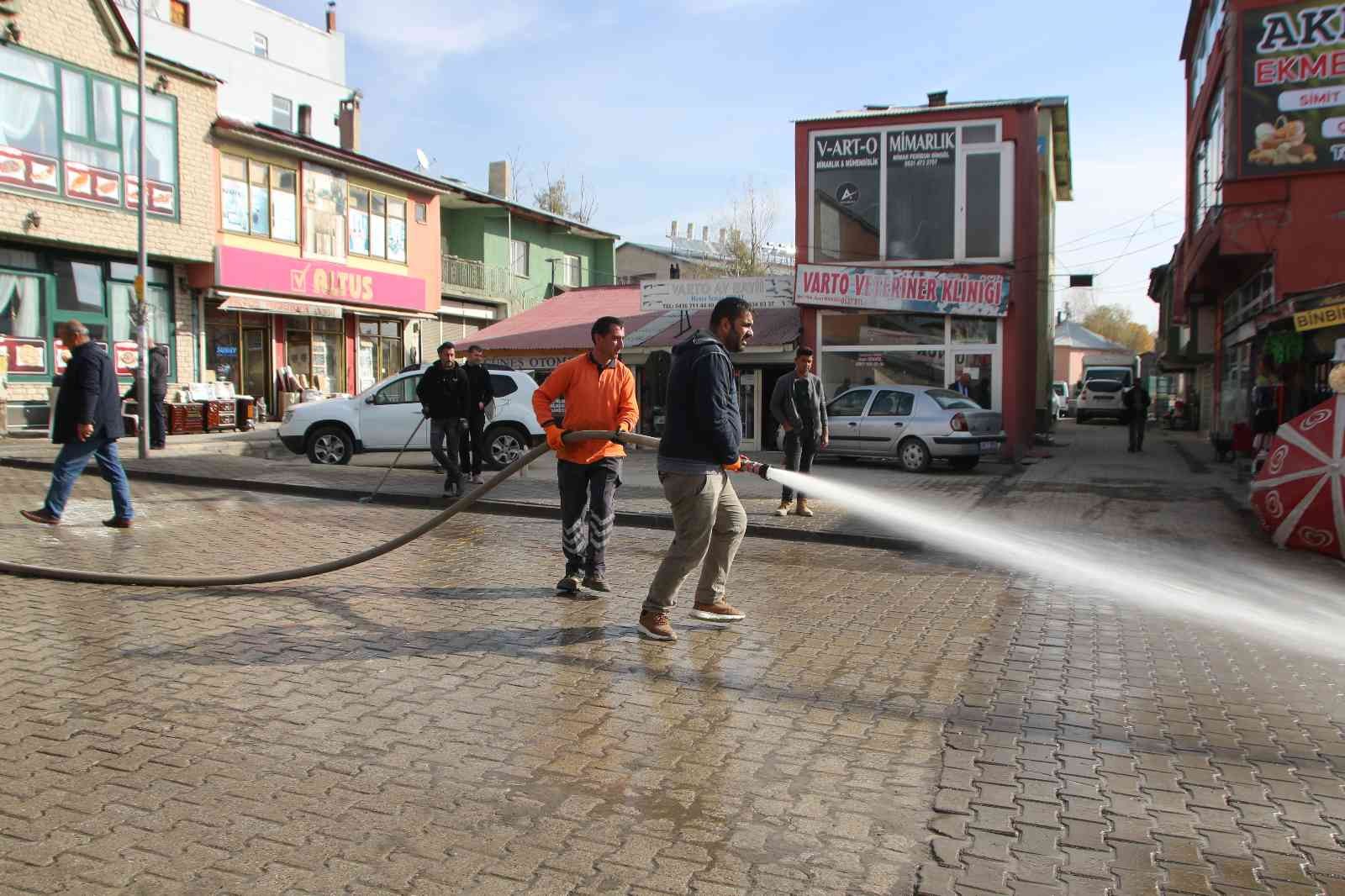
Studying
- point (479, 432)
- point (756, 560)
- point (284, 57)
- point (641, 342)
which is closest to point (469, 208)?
point (641, 342)

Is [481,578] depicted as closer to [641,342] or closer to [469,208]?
[641,342]

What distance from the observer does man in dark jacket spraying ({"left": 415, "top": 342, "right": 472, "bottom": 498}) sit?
1177 centimetres

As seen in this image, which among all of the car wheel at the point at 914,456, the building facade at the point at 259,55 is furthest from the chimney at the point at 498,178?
the car wheel at the point at 914,456

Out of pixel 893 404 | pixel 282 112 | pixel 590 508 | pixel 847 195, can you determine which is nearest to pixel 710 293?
pixel 847 195

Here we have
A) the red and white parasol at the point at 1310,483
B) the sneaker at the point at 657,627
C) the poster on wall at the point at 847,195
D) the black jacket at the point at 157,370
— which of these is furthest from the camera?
the poster on wall at the point at 847,195

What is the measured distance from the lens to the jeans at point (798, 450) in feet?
38.8

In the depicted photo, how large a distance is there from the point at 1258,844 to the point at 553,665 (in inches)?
128

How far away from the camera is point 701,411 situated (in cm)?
563

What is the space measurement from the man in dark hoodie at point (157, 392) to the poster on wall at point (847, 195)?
1328 cm

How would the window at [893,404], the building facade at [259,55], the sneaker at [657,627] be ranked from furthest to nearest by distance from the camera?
the building facade at [259,55], the window at [893,404], the sneaker at [657,627]

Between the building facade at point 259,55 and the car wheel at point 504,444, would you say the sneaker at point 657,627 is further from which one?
the building facade at point 259,55

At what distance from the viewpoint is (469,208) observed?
117 ft

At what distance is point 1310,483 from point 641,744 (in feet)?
27.2

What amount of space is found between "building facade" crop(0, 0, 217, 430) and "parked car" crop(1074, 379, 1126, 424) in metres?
33.3
